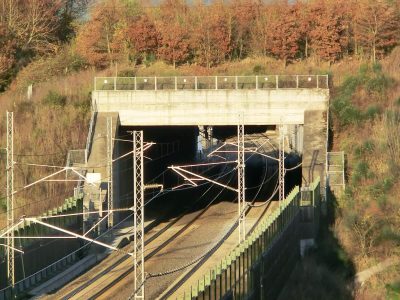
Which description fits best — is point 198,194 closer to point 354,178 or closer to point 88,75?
point 88,75

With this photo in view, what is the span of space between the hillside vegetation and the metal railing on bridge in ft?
6.73

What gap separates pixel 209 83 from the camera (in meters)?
48.7

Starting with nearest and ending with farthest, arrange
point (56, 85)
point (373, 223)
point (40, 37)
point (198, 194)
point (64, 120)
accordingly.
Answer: point (373, 223), point (64, 120), point (56, 85), point (198, 194), point (40, 37)

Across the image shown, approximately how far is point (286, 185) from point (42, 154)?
69.0ft

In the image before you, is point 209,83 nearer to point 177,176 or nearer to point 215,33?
point 177,176

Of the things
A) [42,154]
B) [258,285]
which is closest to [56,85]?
[42,154]

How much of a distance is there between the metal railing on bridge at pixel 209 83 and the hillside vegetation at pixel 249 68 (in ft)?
6.73

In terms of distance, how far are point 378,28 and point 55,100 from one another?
987 inches

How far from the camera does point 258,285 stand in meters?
29.3

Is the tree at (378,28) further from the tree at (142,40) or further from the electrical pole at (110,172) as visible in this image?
the electrical pole at (110,172)

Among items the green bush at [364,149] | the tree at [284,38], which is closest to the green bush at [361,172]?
the green bush at [364,149]

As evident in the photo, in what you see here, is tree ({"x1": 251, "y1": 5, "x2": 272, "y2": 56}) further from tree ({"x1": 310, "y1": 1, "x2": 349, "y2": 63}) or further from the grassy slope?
the grassy slope

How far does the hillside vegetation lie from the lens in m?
39.6

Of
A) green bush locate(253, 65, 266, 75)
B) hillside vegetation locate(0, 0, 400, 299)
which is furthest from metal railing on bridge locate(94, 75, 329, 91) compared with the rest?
green bush locate(253, 65, 266, 75)
